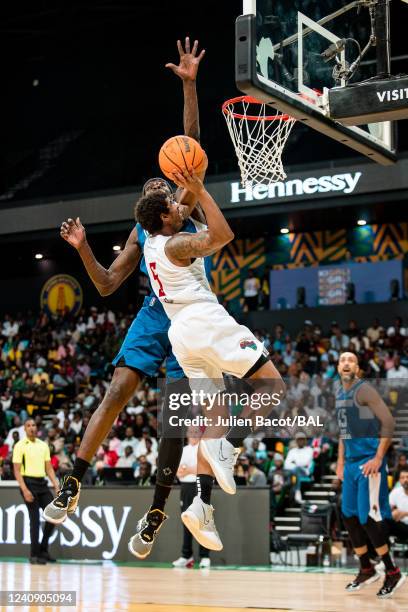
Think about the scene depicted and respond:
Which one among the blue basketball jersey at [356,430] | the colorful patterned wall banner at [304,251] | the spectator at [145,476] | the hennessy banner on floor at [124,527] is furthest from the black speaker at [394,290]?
the blue basketball jersey at [356,430]

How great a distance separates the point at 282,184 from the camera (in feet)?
70.5

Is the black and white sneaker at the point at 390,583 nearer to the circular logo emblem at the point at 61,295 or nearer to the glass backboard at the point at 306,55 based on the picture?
the glass backboard at the point at 306,55

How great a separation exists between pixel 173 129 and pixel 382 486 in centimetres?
1850

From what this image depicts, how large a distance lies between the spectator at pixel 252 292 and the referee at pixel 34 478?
13.2 meters

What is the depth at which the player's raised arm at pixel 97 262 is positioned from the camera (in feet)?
20.2

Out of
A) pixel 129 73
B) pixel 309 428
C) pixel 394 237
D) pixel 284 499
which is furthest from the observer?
pixel 129 73

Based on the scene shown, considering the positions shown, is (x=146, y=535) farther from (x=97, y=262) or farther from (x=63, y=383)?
(x=63, y=383)

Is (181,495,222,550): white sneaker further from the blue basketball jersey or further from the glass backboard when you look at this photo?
the blue basketball jersey

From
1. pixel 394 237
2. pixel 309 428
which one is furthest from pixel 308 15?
pixel 394 237

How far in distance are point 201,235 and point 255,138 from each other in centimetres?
399

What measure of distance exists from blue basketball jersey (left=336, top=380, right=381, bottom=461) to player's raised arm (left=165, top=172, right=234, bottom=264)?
4.88 metres

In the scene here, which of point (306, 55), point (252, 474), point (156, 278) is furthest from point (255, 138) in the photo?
point (252, 474)

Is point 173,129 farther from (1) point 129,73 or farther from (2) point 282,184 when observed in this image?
(2) point 282,184

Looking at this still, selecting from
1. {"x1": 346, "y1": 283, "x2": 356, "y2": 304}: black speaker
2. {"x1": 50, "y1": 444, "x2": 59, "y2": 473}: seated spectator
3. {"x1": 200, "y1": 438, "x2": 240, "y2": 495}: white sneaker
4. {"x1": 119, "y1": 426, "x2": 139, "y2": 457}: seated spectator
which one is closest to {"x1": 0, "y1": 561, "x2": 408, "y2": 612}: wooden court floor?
{"x1": 200, "y1": 438, "x2": 240, "y2": 495}: white sneaker
